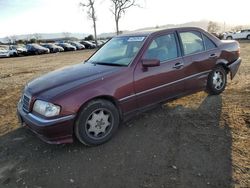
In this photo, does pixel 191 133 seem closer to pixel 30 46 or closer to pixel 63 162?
pixel 63 162

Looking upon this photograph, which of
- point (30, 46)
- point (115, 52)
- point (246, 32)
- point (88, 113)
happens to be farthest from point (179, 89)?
point (246, 32)

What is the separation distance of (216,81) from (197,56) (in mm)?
957

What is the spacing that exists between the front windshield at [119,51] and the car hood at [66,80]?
25 cm

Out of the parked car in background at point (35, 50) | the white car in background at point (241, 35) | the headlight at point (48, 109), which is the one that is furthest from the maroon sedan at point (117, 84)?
the white car in background at point (241, 35)

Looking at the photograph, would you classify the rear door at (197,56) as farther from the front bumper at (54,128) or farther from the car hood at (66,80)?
the front bumper at (54,128)

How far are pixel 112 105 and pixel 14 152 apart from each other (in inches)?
64.5

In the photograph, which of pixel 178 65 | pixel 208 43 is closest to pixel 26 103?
pixel 178 65

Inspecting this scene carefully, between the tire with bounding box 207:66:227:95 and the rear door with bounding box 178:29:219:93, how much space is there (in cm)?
20

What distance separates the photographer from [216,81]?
5.65 metres

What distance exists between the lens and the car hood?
3.72 m

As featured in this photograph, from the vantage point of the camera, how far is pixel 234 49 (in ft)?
19.5

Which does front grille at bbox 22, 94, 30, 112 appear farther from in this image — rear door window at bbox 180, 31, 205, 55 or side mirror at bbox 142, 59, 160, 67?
rear door window at bbox 180, 31, 205, 55

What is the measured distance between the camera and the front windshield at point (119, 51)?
4.37 meters

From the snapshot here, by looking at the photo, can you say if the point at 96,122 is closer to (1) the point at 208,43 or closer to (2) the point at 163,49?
(2) the point at 163,49
